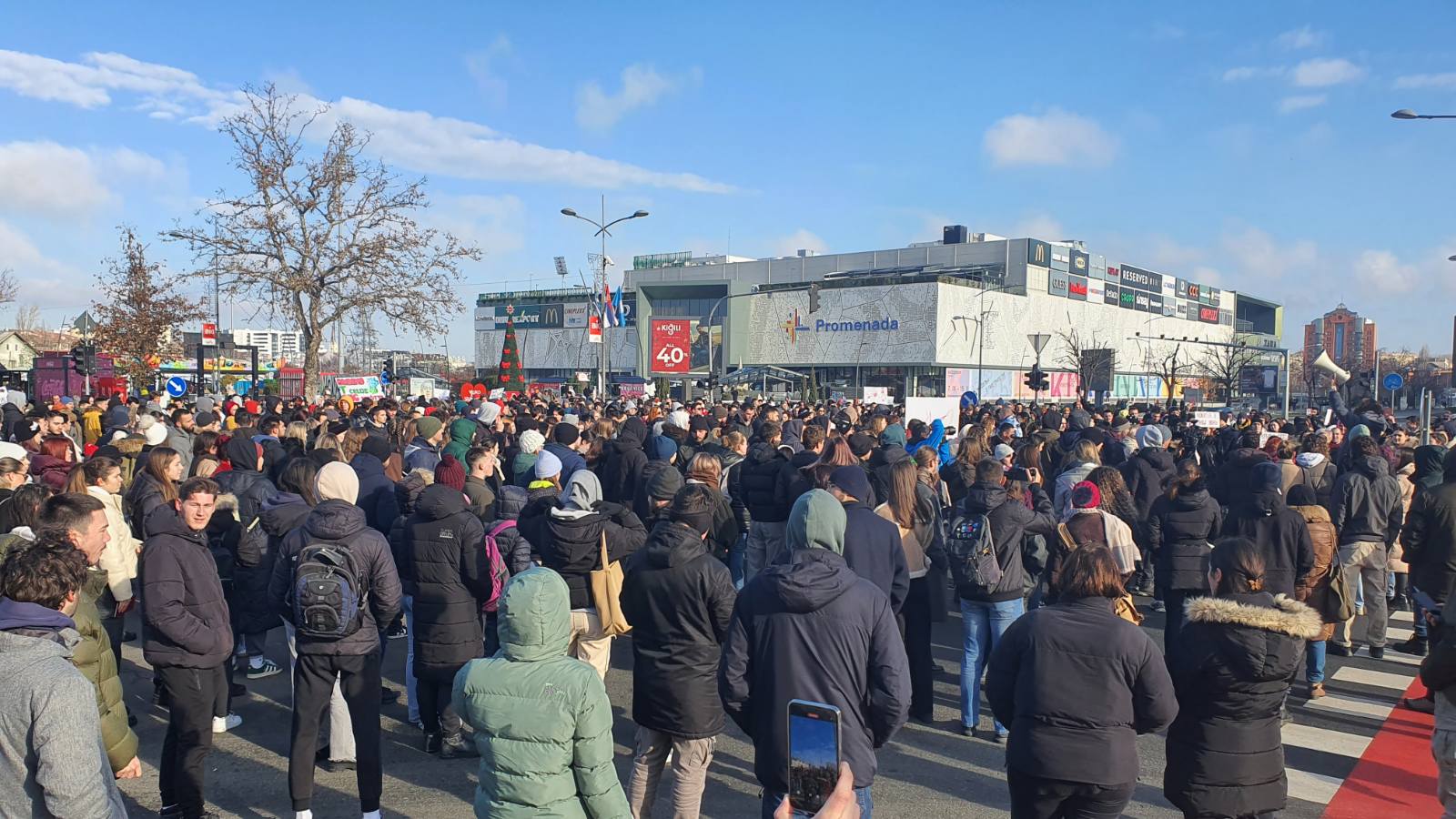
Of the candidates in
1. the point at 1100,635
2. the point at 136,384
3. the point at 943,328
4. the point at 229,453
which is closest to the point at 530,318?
the point at 943,328

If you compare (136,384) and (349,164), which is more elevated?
(349,164)

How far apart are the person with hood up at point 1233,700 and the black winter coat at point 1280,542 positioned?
3.01m

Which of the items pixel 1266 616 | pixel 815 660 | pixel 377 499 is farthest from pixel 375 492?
pixel 1266 616

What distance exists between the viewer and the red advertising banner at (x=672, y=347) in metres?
58.0

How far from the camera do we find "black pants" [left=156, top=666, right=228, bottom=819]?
4660 millimetres

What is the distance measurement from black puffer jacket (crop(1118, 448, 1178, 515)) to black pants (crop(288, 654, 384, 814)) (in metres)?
8.07

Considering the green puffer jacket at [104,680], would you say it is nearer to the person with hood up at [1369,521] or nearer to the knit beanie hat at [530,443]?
the knit beanie hat at [530,443]

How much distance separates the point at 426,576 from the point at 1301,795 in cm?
522

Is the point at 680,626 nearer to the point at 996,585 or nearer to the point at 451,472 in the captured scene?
the point at 996,585

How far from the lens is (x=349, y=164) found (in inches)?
1102

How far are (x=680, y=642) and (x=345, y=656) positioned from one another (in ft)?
5.66

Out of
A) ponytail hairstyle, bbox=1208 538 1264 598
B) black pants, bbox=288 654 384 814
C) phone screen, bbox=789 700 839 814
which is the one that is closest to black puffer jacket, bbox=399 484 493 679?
black pants, bbox=288 654 384 814

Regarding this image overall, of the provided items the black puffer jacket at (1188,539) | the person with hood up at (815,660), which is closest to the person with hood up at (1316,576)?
the black puffer jacket at (1188,539)

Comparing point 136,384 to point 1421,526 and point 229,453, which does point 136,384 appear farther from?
point 1421,526
